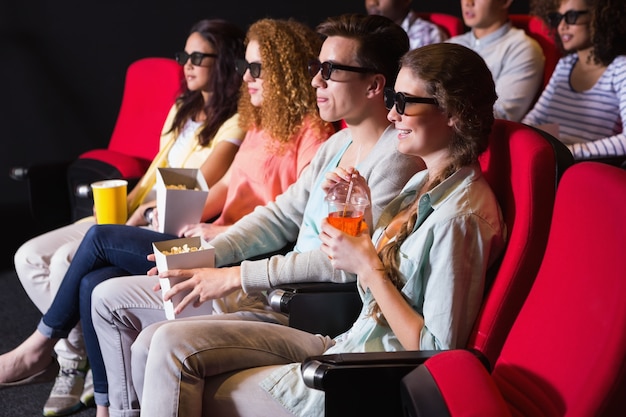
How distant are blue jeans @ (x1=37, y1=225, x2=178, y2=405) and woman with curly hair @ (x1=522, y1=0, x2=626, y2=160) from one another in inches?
56.3

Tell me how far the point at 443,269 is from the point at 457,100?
35 centimetres

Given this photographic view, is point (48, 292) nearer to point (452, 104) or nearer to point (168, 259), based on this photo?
point (168, 259)

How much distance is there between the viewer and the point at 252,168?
8.84 feet

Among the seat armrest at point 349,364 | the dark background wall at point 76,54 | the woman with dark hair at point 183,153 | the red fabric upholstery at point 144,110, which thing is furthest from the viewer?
the dark background wall at point 76,54

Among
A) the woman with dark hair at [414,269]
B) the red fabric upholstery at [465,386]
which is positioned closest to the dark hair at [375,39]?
the woman with dark hair at [414,269]

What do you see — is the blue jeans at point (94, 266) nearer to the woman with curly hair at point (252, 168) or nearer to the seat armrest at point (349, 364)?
the woman with curly hair at point (252, 168)

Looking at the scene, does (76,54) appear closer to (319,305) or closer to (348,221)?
(319,305)

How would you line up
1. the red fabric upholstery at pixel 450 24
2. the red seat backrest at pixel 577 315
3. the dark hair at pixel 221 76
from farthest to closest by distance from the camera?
the red fabric upholstery at pixel 450 24 → the dark hair at pixel 221 76 → the red seat backrest at pixel 577 315

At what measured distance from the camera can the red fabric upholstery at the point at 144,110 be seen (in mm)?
3652

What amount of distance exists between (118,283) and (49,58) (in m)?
2.93

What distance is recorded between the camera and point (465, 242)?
A: 63.1 inches

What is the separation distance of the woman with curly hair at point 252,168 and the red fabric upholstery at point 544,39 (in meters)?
1.19

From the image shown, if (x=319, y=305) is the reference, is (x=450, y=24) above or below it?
above

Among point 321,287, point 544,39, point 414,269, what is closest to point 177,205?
point 321,287
